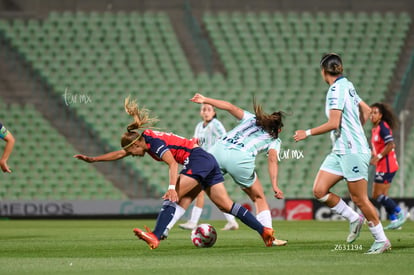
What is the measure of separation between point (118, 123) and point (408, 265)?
17.0 m

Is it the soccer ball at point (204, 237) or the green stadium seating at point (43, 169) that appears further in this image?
the green stadium seating at point (43, 169)

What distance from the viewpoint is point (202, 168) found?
31.0 feet

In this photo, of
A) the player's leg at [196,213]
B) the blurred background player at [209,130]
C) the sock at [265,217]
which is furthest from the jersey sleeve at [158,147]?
the blurred background player at [209,130]

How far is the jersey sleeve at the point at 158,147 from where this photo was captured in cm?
912

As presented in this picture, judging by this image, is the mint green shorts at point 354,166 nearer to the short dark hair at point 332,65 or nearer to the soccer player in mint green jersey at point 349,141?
the soccer player in mint green jersey at point 349,141

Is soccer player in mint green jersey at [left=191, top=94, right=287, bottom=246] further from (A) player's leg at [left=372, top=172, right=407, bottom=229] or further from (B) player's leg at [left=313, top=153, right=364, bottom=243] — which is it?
(A) player's leg at [left=372, top=172, right=407, bottom=229]

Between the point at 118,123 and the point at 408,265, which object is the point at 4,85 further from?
the point at 408,265

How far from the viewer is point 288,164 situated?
917 inches

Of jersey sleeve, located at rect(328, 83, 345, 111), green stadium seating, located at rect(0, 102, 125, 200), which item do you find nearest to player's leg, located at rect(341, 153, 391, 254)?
jersey sleeve, located at rect(328, 83, 345, 111)

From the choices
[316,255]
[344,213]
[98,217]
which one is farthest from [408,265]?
[98,217]

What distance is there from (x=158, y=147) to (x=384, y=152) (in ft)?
24.7

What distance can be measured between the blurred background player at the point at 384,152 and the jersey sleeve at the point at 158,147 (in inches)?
281

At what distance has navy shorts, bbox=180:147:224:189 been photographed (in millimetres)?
9453

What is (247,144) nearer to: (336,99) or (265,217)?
(265,217)
